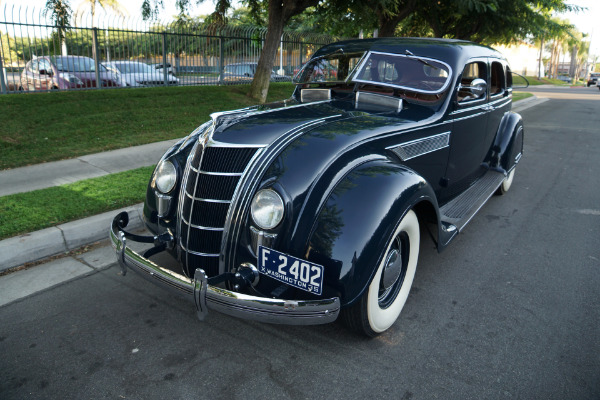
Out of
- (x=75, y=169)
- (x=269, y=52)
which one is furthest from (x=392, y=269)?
(x=269, y=52)

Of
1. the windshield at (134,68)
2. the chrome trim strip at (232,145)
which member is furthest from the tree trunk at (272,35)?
the chrome trim strip at (232,145)

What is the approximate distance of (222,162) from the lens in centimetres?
251

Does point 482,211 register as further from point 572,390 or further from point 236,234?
point 236,234

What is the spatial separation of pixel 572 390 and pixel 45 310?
123 inches

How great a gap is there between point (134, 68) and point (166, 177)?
30.1 feet

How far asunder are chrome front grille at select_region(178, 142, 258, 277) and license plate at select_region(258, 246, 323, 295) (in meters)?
0.33

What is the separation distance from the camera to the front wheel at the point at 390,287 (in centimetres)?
244

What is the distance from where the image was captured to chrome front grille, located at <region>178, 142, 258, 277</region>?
2.48 m

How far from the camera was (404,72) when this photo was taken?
12.1 ft

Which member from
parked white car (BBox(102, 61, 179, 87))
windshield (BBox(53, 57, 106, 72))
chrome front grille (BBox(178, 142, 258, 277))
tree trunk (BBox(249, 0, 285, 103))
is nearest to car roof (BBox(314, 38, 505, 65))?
chrome front grille (BBox(178, 142, 258, 277))

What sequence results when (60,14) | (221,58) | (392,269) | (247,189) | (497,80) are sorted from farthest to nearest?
1. (221,58)
2. (60,14)
3. (497,80)
4. (392,269)
5. (247,189)

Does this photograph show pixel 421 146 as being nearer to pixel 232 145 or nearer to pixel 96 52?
pixel 232 145

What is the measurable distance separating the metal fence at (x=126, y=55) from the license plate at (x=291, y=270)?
8.35m

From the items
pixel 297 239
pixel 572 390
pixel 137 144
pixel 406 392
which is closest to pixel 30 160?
pixel 137 144
